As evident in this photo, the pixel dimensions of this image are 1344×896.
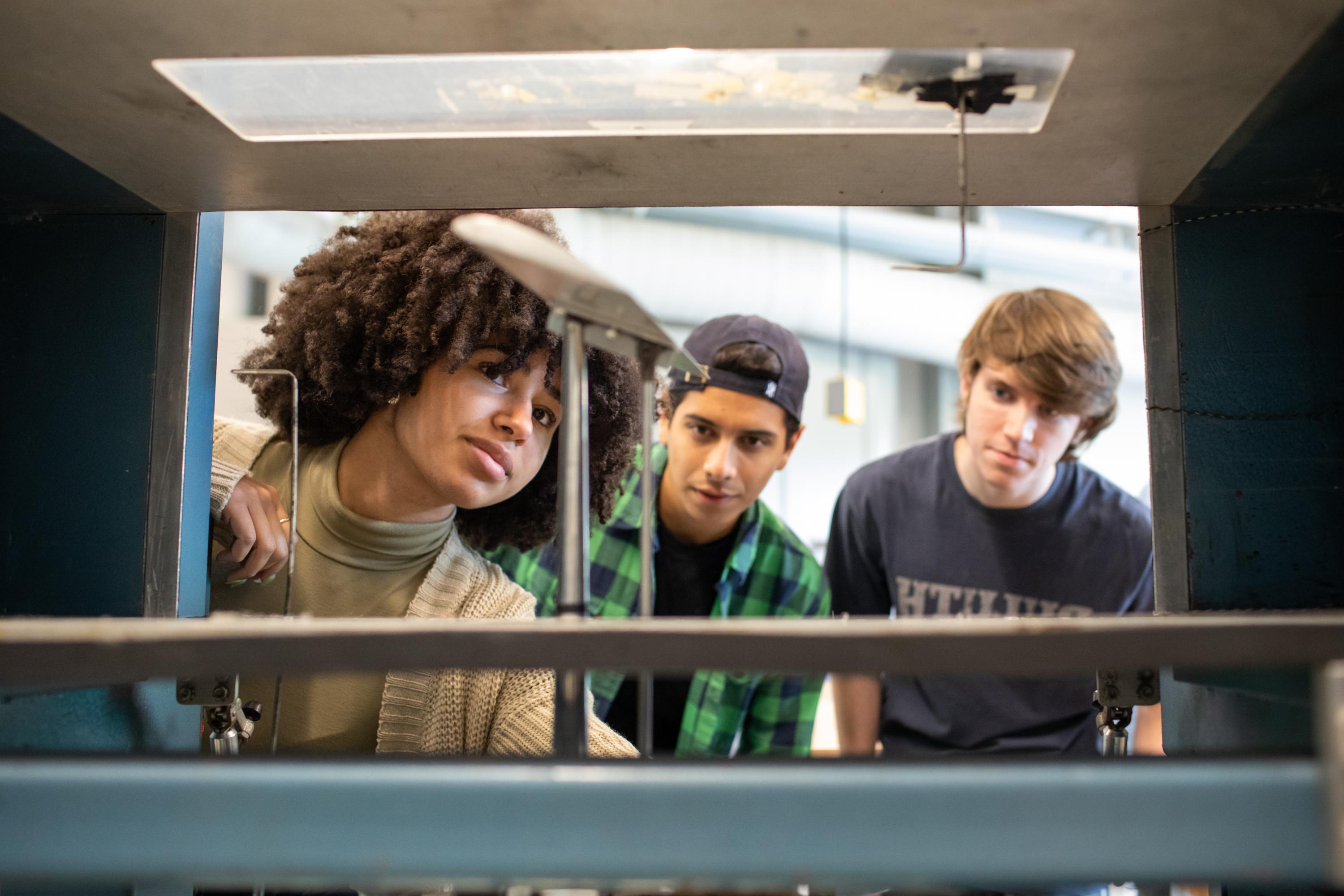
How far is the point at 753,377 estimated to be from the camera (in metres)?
2.09

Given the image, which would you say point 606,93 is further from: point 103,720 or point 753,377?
point 753,377

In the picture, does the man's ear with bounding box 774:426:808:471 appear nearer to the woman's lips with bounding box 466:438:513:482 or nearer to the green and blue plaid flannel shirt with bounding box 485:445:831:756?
the green and blue plaid flannel shirt with bounding box 485:445:831:756

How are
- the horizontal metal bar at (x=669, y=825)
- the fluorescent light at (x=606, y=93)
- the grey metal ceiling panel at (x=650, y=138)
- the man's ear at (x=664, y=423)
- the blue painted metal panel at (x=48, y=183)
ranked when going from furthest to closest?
the man's ear at (x=664, y=423) < the blue painted metal panel at (x=48, y=183) < the fluorescent light at (x=606, y=93) < the grey metal ceiling panel at (x=650, y=138) < the horizontal metal bar at (x=669, y=825)

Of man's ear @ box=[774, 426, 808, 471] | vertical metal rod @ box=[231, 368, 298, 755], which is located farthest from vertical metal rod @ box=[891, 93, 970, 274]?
man's ear @ box=[774, 426, 808, 471]

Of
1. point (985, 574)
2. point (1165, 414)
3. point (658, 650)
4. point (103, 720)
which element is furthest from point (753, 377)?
point (658, 650)

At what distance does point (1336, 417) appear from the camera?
1159 millimetres

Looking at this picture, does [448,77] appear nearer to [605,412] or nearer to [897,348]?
[605,412]

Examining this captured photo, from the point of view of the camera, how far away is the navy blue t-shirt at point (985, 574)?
2078 millimetres

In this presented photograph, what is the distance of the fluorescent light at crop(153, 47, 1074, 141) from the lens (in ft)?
3.05

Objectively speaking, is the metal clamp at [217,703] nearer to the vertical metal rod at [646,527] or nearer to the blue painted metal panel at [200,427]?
the blue painted metal panel at [200,427]

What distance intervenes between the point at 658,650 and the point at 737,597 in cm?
158

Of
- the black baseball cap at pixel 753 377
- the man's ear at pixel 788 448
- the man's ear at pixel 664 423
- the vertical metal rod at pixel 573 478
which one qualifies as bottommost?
the vertical metal rod at pixel 573 478

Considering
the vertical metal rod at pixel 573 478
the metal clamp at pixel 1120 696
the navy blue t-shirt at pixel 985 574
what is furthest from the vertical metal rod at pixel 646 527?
the navy blue t-shirt at pixel 985 574

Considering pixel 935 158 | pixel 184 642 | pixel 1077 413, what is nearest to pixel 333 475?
pixel 184 642
